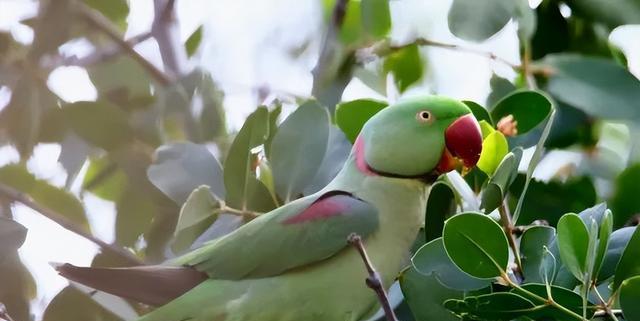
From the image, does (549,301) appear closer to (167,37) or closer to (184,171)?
(184,171)

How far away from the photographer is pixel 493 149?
872 mm

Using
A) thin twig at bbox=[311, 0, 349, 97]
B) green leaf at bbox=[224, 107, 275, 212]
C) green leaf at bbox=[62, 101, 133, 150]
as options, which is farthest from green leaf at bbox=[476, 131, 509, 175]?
green leaf at bbox=[62, 101, 133, 150]

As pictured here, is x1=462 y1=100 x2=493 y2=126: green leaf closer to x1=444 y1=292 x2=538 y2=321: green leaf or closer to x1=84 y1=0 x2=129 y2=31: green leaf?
x1=444 y1=292 x2=538 y2=321: green leaf

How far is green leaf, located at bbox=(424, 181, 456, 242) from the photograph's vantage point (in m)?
0.79

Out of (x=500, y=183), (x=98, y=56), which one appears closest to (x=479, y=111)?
(x=500, y=183)

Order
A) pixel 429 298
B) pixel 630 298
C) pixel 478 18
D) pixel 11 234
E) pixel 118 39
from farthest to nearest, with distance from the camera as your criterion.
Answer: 1. pixel 118 39
2. pixel 478 18
3. pixel 11 234
4. pixel 429 298
5. pixel 630 298

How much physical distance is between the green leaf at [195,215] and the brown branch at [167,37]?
464mm

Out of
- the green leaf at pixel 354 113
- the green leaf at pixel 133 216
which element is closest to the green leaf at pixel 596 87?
the green leaf at pixel 354 113

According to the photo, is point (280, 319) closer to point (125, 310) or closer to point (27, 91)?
point (125, 310)

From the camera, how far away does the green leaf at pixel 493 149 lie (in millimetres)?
869

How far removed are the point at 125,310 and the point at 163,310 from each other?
137mm

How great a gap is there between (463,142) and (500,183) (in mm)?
50

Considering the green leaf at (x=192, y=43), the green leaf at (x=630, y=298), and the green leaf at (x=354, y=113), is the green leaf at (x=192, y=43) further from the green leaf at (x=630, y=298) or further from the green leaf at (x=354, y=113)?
the green leaf at (x=630, y=298)

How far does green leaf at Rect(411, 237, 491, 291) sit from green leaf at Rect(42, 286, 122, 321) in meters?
0.39
